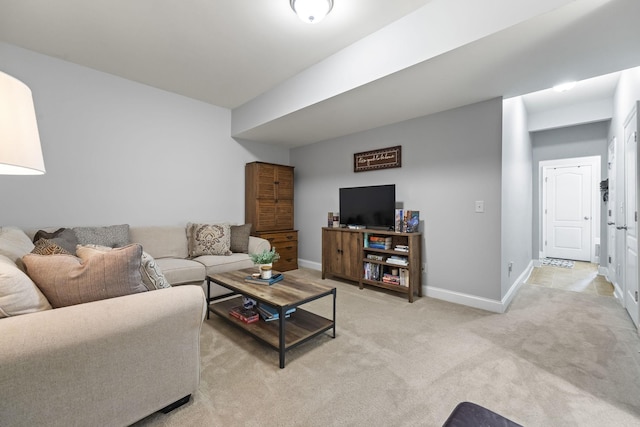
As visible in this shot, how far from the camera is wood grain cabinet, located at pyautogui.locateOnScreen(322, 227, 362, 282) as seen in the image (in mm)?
3660

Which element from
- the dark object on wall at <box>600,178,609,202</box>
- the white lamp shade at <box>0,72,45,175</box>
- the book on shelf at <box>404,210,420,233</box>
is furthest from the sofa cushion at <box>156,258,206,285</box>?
the dark object on wall at <box>600,178,609,202</box>

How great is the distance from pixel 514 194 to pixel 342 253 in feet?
7.45

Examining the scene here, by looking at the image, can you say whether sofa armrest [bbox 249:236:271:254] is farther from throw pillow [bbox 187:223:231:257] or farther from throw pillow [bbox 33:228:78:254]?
Result: throw pillow [bbox 33:228:78:254]

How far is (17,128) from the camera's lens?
926 mm

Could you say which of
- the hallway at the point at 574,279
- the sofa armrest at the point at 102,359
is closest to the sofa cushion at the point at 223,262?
the sofa armrest at the point at 102,359

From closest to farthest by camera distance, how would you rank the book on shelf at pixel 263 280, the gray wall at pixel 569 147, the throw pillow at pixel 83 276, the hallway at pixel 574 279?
the throw pillow at pixel 83 276 → the book on shelf at pixel 263 280 → the hallway at pixel 574 279 → the gray wall at pixel 569 147

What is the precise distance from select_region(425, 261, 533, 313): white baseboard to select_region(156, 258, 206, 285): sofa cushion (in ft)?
8.70

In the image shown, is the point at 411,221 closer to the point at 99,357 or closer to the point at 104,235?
the point at 99,357

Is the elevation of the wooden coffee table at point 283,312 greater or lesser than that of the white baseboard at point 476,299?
greater

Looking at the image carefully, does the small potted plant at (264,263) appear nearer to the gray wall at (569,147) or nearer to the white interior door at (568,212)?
the gray wall at (569,147)

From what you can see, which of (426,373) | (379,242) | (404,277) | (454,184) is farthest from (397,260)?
(426,373)

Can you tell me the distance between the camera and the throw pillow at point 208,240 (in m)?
3.48

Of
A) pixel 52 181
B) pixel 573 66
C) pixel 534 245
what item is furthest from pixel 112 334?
pixel 534 245

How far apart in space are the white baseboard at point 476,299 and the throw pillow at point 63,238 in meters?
3.70
